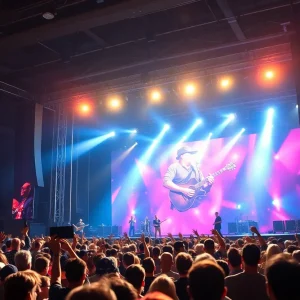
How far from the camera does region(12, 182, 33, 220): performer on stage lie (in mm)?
14891

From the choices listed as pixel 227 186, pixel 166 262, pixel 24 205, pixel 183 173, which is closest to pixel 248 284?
pixel 166 262

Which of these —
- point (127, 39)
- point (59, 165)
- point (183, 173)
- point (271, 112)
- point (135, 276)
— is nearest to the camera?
point (135, 276)

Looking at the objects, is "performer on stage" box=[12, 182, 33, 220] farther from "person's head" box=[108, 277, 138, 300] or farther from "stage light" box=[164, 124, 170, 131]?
"person's head" box=[108, 277, 138, 300]

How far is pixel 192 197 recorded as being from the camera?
1809cm

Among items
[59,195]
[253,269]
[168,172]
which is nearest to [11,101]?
[59,195]

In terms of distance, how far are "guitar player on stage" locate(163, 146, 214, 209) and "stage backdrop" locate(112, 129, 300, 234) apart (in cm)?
30

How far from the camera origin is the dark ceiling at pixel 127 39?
33.4 ft

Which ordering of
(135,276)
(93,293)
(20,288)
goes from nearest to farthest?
(93,293) < (20,288) < (135,276)

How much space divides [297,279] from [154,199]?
1747 centimetres

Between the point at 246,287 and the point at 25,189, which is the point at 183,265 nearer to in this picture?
the point at 246,287

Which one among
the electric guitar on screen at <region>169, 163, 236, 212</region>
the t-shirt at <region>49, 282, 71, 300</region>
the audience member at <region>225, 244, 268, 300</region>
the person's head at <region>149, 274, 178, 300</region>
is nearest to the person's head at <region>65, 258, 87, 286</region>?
the t-shirt at <region>49, 282, 71, 300</region>

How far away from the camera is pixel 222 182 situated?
17719 mm

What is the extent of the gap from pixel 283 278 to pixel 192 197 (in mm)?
16511

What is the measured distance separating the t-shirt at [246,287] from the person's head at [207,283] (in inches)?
60.3
